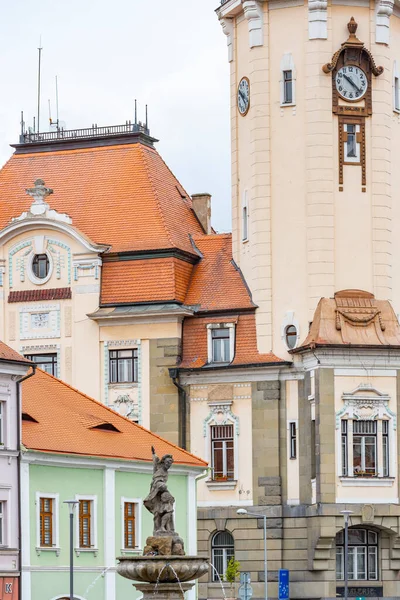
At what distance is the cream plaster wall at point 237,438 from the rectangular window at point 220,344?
3.97 ft

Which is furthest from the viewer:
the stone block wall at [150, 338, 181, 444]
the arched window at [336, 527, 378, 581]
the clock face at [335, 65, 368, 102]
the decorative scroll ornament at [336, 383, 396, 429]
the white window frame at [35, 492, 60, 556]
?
the stone block wall at [150, 338, 181, 444]

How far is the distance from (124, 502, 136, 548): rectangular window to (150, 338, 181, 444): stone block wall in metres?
15.5

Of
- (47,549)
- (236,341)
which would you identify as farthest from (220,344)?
(47,549)

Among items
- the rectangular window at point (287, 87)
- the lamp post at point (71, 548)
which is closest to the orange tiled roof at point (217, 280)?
the rectangular window at point (287, 87)

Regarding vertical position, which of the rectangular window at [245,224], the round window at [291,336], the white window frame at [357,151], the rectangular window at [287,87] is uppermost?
the rectangular window at [287,87]

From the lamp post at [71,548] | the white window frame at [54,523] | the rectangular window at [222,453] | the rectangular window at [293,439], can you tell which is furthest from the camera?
the rectangular window at [222,453]

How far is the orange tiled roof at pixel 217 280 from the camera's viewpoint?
89.9 m

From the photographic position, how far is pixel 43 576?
224 ft

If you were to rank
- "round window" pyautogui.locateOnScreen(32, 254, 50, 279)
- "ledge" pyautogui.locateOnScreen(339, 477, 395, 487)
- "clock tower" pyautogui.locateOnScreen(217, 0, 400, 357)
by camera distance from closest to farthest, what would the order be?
"ledge" pyautogui.locateOnScreen(339, 477, 395, 487) → "clock tower" pyautogui.locateOnScreen(217, 0, 400, 357) → "round window" pyautogui.locateOnScreen(32, 254, 50, 279)

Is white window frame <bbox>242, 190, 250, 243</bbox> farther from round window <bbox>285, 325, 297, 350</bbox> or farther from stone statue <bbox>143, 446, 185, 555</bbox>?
stone statue <bbox>143, 446, 185, 555</bbox>

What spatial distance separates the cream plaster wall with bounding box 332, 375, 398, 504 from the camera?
8519 centimetres

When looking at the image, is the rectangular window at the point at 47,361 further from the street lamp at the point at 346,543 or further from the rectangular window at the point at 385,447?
the street lamp at the point at 346,543

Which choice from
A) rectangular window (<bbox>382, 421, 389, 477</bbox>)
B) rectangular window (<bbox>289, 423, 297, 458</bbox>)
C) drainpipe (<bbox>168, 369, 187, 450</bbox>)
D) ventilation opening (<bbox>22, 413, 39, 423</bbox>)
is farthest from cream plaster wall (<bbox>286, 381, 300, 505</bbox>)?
ventilation opening (<bbox>22, 413, 39, 423</bbox>)

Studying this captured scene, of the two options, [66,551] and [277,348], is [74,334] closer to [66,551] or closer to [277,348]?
[277,348]
